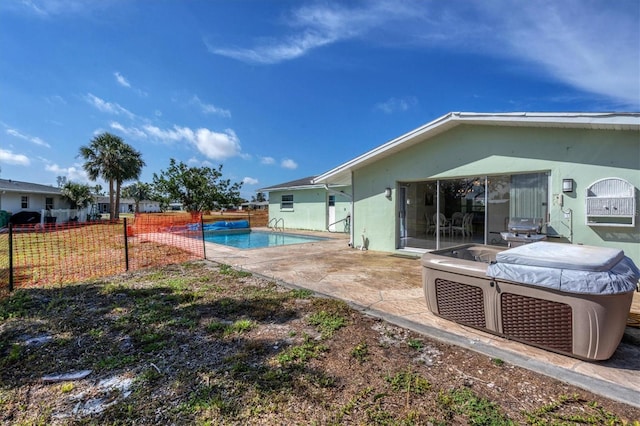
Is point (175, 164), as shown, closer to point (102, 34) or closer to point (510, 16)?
point (102, 34)

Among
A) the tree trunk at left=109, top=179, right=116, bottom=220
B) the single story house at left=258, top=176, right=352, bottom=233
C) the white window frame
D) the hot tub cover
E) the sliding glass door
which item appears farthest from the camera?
the tree trunk at left=109, top=179, right=116, bottom=220

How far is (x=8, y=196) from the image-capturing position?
21594mm

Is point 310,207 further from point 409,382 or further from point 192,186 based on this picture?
point 409,382

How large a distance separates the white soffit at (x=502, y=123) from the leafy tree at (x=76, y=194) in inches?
1122

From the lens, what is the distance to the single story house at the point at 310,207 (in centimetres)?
1642

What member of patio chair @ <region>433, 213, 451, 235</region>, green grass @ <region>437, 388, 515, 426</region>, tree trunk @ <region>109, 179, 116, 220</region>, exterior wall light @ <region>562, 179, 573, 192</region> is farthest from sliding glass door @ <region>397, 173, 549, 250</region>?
tree trunk @ <region>109, 179, 116, 220</region>

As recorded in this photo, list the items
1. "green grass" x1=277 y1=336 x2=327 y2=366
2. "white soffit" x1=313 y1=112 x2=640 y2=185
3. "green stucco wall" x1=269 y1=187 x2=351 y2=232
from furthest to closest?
"green stucco wall" x1=269 y1=187 x2=351 y2=232
"white soffit" x1=313 y1=112 x2=640 y2=185
"green grass" x1=277 y1=336 x2=327 y2=366

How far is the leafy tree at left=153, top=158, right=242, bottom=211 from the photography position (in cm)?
2373

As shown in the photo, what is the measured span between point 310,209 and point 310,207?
0.13m

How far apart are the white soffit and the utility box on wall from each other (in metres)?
1.07

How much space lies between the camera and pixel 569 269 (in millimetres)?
2684

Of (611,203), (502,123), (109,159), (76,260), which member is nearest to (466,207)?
(502,123)

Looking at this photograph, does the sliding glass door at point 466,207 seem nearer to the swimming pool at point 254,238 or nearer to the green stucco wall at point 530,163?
the green stucco wall at point 530,163

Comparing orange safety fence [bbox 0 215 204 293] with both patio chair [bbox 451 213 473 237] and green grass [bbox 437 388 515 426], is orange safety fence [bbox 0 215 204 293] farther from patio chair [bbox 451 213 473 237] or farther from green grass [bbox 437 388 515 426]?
patio chair [bbox 451 213 473 237]
